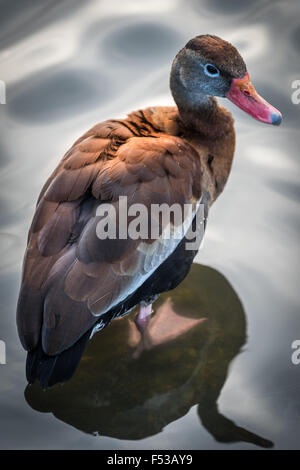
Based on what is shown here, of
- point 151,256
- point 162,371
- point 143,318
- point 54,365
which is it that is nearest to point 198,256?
point 143,318

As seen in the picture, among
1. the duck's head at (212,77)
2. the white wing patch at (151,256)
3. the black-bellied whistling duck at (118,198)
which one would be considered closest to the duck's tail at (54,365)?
the black-bellied whistling duck at (118,198)

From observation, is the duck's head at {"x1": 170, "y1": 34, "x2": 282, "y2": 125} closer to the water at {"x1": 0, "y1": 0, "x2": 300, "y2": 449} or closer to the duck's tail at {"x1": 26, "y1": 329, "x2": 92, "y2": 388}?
the water at {"x1": 0, "y1": 0, "x2": 300, "y2": 449}

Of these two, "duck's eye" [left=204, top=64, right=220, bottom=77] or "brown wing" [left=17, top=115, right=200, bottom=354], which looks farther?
"duck's eye" [left=204, top=64, right=220, bottom=77]

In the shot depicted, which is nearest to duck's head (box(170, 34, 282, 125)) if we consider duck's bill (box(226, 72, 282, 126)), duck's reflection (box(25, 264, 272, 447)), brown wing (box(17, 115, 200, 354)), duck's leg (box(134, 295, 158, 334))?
duck's bill (box(226, 72, 282, 126))

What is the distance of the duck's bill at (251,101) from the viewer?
3.08 metres

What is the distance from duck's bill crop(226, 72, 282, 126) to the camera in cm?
308

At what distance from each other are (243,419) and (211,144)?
1.28 metres

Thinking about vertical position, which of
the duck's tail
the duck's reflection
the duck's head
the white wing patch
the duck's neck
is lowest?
the duck's reflection

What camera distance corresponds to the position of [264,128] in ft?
13.4

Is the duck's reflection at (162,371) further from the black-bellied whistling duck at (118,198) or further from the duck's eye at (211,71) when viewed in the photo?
the duck's eye at (211,71)

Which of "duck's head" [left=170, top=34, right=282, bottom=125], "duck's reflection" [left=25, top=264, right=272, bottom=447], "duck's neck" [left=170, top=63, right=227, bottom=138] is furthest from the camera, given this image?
"duck's neck" [left=170, top=63, right=227, bottom=138]

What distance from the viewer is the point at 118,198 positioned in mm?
2645

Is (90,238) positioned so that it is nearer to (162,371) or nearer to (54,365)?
(54,365)

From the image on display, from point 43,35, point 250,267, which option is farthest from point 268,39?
point 250,267
